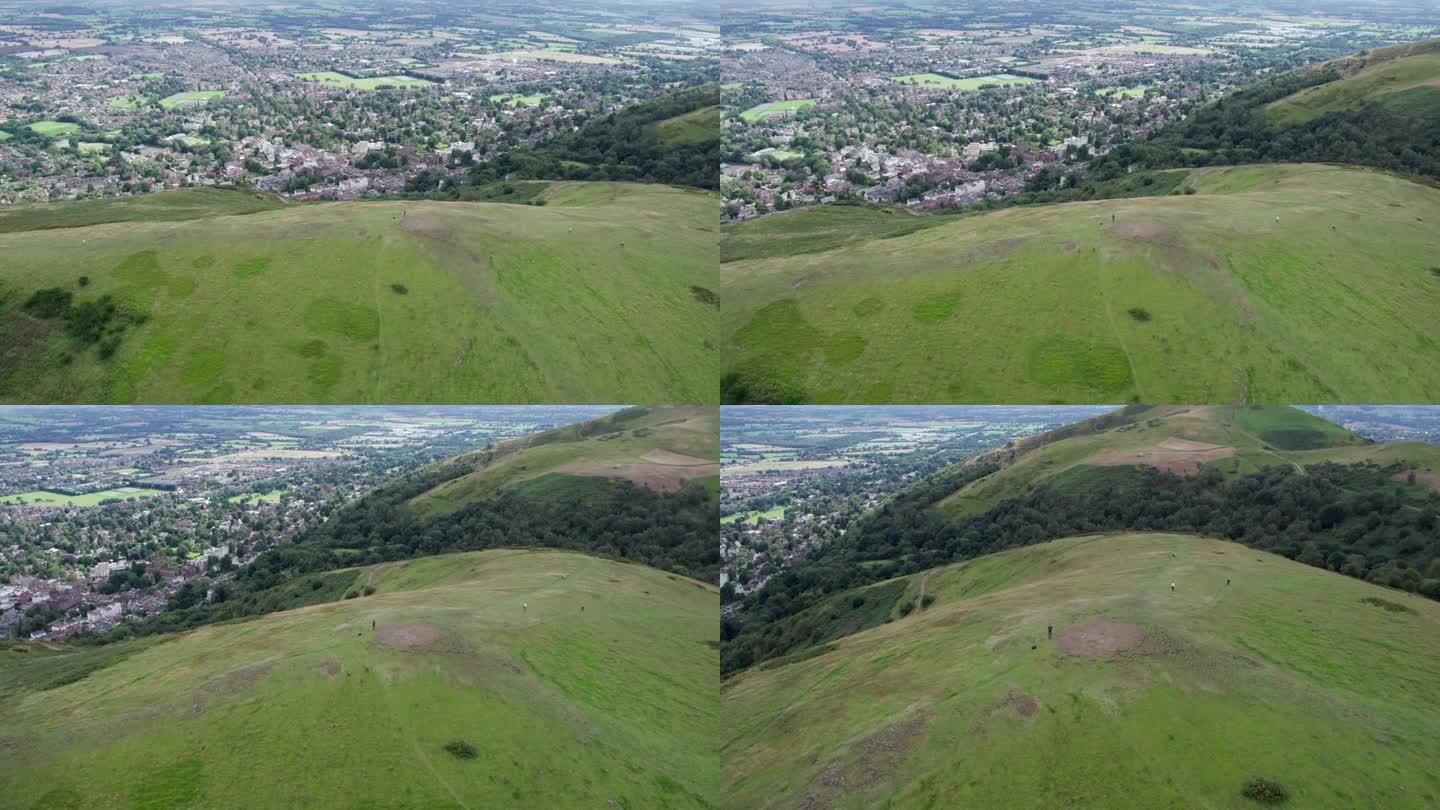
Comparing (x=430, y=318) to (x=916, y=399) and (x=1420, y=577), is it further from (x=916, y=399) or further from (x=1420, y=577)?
(x=1420, y=577)

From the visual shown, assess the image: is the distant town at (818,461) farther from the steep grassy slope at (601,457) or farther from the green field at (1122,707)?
the green field at (1122,707)

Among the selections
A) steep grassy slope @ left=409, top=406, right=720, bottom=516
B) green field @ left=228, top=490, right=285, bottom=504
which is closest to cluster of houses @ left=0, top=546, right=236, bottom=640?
green field @ left=228, top=490, right=285, bottom=504

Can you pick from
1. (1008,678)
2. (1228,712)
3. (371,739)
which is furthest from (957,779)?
(371,739)

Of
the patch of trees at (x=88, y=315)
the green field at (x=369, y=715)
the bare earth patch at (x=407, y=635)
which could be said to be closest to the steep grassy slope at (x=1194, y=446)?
the green field at (x=369, y=715)

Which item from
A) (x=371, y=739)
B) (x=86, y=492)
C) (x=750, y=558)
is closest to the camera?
(x=371, y=739)

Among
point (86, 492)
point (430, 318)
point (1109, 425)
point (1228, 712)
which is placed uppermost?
point (430, 318)

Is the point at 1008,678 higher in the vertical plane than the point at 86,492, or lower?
higher
